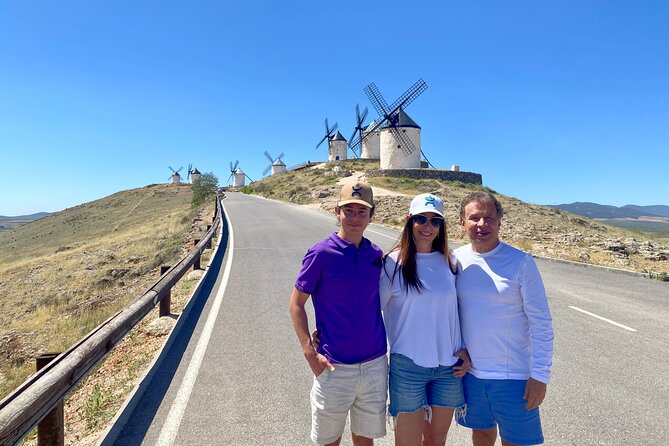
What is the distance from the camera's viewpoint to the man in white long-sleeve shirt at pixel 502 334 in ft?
8.50

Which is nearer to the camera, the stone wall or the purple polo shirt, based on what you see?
the purple polo shirt

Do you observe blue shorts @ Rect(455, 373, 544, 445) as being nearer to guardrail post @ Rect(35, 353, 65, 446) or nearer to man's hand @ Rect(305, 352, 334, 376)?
man's hand @ Rect(305, 352, 334, 376)

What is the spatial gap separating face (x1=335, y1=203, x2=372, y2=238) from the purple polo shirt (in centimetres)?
8

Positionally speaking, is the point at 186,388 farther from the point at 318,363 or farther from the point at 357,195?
the point at 357,195

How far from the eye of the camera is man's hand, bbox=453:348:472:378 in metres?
2.75

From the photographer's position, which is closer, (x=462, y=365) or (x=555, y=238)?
(x=462, y=365)

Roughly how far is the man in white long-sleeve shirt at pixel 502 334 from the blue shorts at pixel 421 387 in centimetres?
12

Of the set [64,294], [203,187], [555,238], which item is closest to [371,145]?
[203,187]

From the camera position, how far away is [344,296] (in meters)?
2.73

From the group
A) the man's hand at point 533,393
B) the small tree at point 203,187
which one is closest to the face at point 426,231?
the man's hand at point 533,393

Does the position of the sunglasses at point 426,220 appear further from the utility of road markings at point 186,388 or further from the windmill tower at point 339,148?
the windmill tower at point 339,148

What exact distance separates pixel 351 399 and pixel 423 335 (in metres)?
0.64

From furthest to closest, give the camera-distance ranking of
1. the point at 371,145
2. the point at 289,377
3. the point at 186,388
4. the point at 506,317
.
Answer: the point at 371,145 < the point at 289,377 < the point at 186,388 < the point at 506,317

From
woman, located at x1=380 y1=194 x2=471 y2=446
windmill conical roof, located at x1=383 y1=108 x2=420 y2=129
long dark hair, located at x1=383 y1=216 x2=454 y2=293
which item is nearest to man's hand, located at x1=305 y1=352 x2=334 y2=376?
woman, located at x1=380 y1=194 x2=471 y2=446
